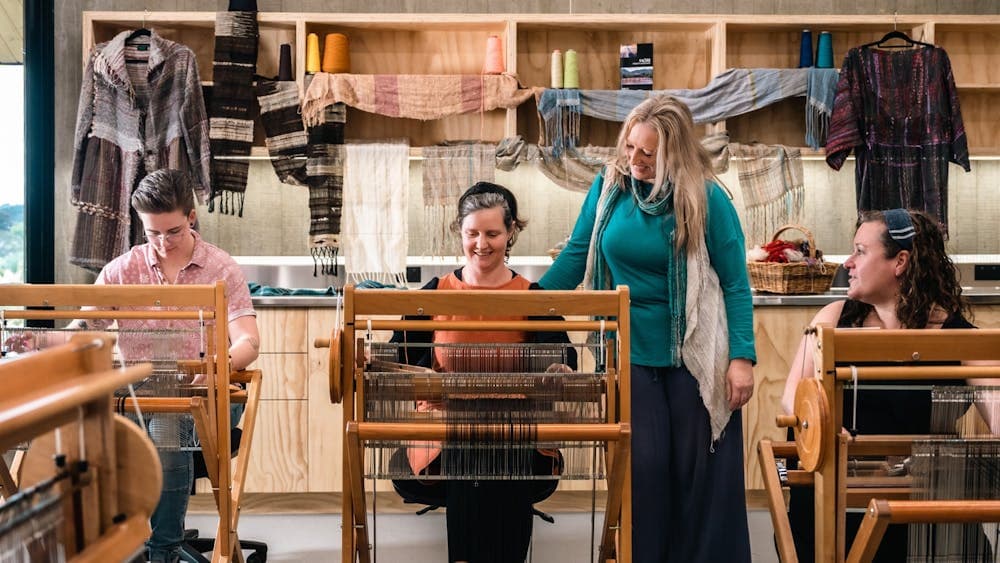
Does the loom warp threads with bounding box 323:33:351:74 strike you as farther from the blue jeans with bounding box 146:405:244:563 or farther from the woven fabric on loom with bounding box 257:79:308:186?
the blue jeans with bounding box 146:405:244:563

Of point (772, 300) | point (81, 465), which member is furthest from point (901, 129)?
point (81, 465)

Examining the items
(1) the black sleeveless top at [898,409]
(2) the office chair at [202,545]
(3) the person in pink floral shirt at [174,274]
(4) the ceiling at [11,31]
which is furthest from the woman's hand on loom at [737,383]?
(4) the ceiling at [11,31]

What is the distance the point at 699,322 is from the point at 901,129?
8.56 feet

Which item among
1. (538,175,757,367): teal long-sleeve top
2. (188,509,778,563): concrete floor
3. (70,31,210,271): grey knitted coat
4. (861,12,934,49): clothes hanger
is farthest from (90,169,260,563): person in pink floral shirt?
(861,12,934,49): clothes hanger

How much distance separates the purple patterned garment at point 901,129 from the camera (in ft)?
15.4

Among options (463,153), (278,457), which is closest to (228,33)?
(463,153)

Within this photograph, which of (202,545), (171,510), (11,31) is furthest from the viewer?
(11,31)

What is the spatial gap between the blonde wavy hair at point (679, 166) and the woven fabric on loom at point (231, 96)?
253 centimetres

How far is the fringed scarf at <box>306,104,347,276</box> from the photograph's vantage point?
4676 millimetres

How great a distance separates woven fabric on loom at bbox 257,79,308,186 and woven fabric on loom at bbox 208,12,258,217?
0.07 meters

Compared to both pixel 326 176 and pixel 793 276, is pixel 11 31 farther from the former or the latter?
pixel 793 276

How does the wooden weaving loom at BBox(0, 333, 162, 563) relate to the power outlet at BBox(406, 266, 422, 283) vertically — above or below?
below

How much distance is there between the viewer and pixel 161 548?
9.81 ft

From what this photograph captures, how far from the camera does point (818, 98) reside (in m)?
4.74
